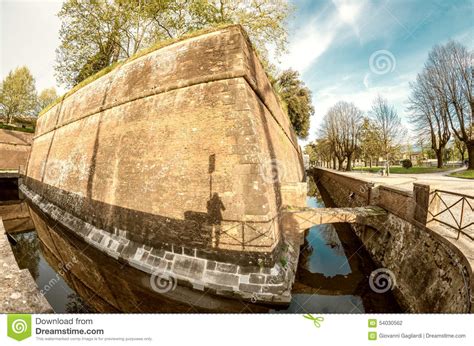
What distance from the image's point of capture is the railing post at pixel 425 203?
17.1ft

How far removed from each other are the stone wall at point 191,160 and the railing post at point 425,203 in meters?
3.29

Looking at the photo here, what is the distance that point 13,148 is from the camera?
24.5 metres

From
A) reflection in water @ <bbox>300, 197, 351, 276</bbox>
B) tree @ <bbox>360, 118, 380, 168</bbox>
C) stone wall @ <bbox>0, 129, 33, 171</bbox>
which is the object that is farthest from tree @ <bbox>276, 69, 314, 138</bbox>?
stone wall @ <bbox>0, 129, 33, 171</bbox>

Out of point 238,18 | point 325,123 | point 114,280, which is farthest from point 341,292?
point 325,123

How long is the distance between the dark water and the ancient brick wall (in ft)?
3.38

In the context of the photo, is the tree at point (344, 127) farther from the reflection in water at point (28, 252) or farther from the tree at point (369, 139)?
the reflection in water at point (28, 252)

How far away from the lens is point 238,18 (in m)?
12.2

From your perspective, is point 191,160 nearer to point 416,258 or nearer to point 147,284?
point 147,284

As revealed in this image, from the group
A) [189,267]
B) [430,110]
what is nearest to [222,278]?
[189,267]

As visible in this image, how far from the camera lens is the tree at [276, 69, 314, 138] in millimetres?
23453

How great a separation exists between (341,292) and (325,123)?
1270 inches

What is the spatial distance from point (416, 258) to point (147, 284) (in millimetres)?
6836

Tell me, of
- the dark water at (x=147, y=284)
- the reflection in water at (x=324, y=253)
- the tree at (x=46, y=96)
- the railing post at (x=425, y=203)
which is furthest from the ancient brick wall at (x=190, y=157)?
the tree at (x=46, y=96)
